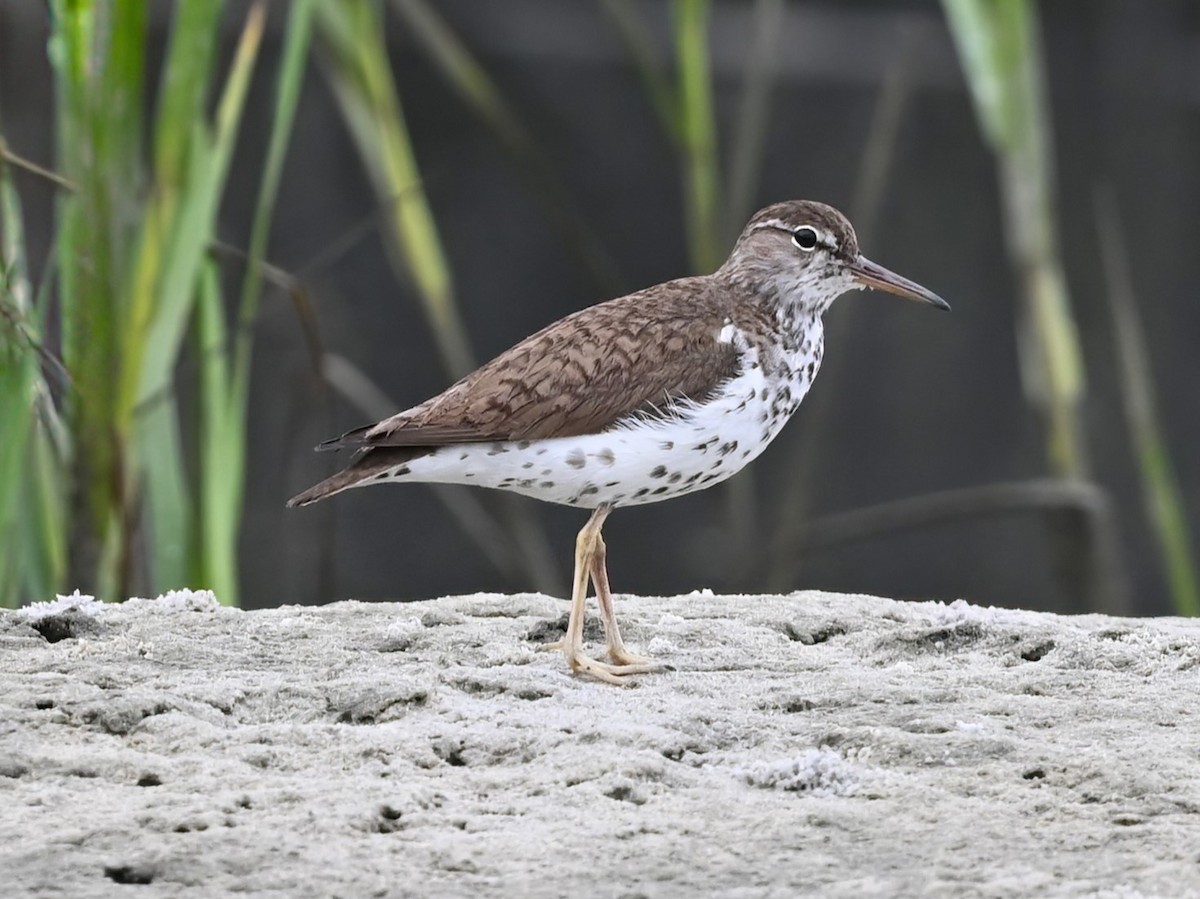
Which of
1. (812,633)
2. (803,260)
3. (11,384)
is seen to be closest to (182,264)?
(11,384)

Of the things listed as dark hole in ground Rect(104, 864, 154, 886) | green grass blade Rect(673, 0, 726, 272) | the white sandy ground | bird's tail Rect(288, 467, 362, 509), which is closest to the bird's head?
the white sandy ground

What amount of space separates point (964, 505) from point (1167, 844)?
3.84 metres

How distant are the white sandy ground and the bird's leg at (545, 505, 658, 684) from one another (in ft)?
0.27

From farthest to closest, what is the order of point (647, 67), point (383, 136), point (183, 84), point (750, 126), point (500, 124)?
point (750, 126)
point (647, 67)
point (500, 124)
point (383, 136)
point (183, 84)

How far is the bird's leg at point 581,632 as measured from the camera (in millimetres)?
4094

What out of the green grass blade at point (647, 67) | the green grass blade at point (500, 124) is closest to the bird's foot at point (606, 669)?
the green grass blade at point (500, 124)

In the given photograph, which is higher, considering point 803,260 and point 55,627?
point 803,260

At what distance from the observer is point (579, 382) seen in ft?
13.9

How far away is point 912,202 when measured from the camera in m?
9.20

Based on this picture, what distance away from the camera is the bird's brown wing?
4184 millimetres

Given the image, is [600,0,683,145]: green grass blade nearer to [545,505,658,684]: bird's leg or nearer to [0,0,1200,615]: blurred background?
[0,0,1200,615]: blurred background

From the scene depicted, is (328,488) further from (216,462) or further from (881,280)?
(881,280)

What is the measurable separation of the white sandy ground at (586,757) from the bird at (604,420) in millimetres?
439

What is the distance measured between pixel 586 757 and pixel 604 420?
3.88 feet
